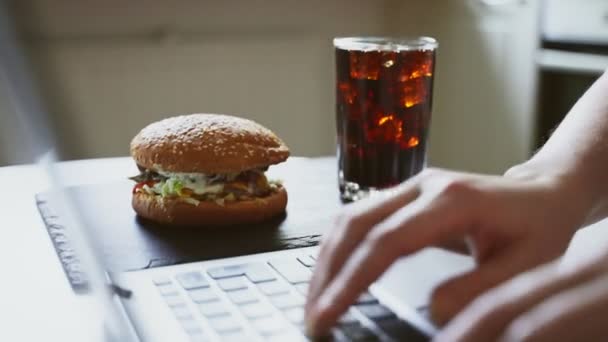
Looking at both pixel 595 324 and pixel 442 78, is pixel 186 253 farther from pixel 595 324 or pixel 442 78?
pixel 442 78

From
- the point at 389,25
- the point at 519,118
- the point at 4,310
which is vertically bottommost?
the point at 519,118

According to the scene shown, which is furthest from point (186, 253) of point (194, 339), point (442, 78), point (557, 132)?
point (442, 78)

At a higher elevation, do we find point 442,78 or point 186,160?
point 186,160

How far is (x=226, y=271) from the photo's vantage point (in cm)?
65

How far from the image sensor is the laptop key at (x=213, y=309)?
1.81ft

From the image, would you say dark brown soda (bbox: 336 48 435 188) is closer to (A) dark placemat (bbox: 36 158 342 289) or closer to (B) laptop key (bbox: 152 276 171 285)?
(A) dark placemat (bbox: 36 158 342 289)

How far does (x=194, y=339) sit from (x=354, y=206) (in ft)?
0.44

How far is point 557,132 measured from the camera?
2.52 feet

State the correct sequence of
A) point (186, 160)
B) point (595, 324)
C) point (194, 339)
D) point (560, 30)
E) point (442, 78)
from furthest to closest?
point (442, 78) < point (560, 30) < point (186, 160) < point (194, 339) < point (595, 324)

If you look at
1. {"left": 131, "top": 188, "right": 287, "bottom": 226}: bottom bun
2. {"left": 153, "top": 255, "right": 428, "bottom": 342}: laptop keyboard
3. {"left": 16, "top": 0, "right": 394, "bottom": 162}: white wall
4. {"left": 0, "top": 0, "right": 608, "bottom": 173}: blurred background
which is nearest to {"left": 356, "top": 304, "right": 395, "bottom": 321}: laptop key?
{"left": 153, "top": 255, "right": 428, "bottom": 342}: laptop keyboard

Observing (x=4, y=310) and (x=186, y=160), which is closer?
(x=4, y=310)

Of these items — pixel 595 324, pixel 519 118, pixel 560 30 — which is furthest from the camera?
pixel 519 118

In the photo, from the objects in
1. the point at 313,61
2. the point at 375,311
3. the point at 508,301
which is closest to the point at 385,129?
the point at 375,311

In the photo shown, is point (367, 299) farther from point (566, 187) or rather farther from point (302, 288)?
point (566, 187)
